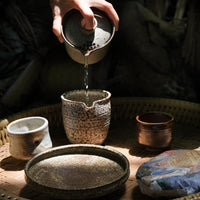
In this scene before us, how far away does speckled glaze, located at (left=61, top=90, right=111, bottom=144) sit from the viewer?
1.08 meters

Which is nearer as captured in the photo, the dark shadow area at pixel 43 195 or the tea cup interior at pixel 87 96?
the dark shadow area at pixel 43 195

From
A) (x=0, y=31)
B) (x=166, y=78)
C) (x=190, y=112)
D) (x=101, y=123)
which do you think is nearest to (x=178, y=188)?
(x=101, y=123)

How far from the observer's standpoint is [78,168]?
100 centimetres

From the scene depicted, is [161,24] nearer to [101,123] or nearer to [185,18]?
[185,18]

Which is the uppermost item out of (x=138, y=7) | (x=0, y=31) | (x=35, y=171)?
(x=138, y=7)

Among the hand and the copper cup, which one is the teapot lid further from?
the copper cup

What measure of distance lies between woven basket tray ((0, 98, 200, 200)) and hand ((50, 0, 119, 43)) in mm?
371

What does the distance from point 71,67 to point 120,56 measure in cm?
26

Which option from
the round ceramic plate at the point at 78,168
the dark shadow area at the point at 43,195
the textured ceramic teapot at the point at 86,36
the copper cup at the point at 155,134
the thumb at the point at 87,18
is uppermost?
the thumb at the point at 87,18

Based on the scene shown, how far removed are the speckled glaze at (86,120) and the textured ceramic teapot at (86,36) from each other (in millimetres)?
159

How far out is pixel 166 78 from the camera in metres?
1.63

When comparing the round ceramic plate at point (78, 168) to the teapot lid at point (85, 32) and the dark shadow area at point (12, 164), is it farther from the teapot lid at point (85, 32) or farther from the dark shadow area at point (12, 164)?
the teapot lid at point (85, 32)

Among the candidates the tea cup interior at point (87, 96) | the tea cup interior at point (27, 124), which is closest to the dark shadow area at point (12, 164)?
the tea cup interior at point (27, 124)

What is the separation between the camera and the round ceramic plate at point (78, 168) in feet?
2.95
